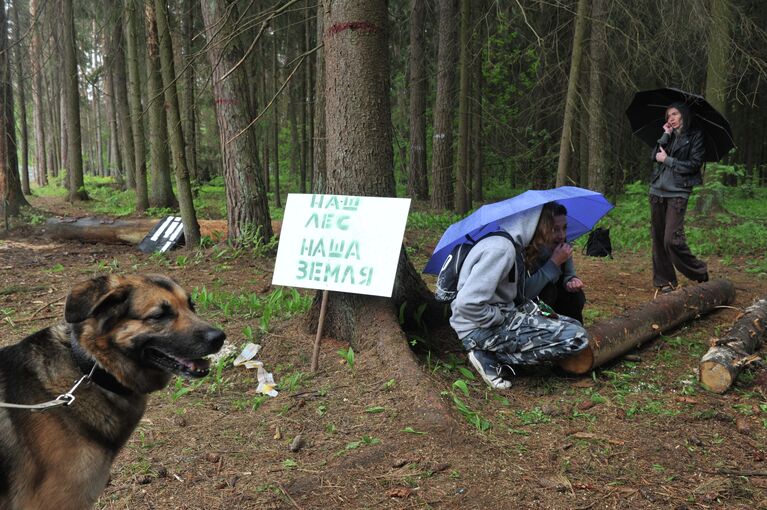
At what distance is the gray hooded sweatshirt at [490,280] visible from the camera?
12.8 feet

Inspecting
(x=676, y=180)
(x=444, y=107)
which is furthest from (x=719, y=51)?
(x=676, y=180)

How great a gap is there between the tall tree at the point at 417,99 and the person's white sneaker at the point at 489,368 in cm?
1106

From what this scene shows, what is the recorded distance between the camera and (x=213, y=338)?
2.44m

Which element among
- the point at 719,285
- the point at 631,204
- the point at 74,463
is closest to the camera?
the point at 74,463

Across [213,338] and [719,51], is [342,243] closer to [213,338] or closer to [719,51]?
[213,338]

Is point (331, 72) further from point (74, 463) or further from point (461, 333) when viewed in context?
point (74, 463)

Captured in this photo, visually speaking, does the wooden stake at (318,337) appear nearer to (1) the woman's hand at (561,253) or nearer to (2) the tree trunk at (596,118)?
(1) the woman's hand at (561,253)

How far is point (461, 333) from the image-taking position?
4.13 metres

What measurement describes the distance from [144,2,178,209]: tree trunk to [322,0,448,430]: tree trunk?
359 cm

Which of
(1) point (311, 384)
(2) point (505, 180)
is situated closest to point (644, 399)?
(1) point (311, 384)

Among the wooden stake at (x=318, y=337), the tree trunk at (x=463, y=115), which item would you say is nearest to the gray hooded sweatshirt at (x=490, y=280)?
the wooden stake at (x=318, y=337)

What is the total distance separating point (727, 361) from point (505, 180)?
69.6ft

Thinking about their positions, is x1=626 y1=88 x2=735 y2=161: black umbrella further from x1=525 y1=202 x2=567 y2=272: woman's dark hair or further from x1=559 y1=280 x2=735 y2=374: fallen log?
x1=525 y1=202 x2=567 y2=272: woman's dark hair

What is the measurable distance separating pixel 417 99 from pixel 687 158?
10410 millimetres
